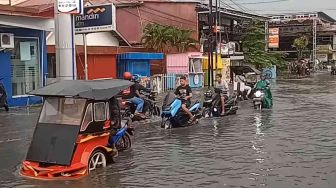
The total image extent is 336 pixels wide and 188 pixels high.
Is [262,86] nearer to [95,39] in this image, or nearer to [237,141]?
[237,141]

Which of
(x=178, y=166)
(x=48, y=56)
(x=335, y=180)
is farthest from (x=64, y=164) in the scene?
(x=48, y=56)

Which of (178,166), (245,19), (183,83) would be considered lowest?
(178,166)

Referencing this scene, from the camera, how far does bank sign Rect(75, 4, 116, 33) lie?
2019 centimetres

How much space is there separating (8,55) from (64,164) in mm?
13147

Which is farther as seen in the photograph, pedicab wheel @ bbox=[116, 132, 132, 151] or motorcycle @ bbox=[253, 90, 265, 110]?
motorcycle @ bbox=[253, 90, 265, 110]

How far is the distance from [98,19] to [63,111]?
1208cm

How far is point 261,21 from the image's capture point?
57469mm

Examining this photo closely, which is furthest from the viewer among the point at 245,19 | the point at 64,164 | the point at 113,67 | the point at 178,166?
the point at 245,19

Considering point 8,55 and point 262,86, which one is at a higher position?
point 8,55

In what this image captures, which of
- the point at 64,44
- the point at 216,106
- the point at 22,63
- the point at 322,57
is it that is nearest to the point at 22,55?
the point at 22,63

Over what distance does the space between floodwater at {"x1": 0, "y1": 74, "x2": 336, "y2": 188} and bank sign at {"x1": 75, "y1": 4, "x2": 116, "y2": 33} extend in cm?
477

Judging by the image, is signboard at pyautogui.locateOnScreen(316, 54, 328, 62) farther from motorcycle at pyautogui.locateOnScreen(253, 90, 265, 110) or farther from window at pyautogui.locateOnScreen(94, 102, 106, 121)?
window at pyautogui.locateOnScreen(94, 102, 106, 121)

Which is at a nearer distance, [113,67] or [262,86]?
[262,86]

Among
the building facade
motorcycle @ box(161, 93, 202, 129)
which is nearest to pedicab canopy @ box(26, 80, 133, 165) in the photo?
motorcycle @ box(161, 93, 202, 129)
